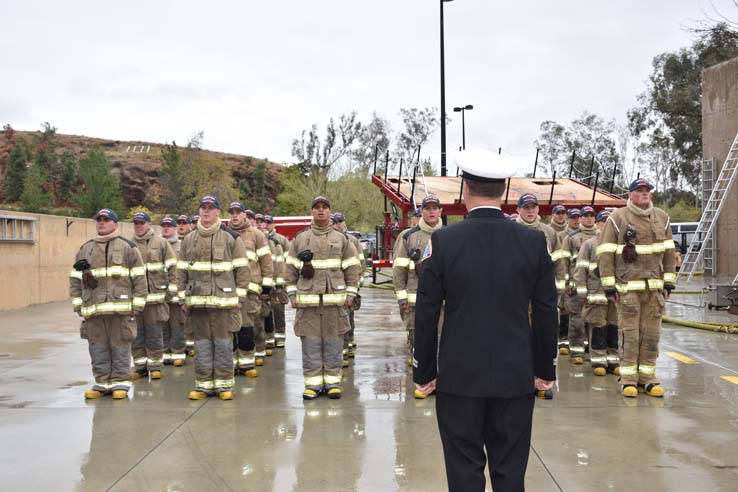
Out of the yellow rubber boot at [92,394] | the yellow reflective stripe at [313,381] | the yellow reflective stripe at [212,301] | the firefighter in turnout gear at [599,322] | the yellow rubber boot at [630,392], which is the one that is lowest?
the yellow rubber boot at [92,394]

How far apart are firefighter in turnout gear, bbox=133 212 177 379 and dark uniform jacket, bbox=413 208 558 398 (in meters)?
5.95

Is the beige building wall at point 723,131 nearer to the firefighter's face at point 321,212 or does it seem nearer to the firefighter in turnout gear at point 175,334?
the firefighter's face at point 321,212

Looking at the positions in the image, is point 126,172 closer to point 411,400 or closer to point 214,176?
point 214,176

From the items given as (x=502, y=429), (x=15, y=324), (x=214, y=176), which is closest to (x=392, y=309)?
(x=15, y=324)

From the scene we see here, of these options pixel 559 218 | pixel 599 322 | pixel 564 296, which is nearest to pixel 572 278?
pixel 564 296

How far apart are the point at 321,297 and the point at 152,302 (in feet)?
8.10

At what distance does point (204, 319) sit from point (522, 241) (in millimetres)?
4870

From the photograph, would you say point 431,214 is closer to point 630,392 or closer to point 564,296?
point 564,296

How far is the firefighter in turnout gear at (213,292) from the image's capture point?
23.7 feet

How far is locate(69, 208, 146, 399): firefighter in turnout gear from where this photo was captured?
7.20 meters

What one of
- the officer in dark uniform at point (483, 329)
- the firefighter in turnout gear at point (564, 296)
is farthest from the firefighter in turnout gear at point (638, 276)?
the officer in dark uniform at point (483, 329)

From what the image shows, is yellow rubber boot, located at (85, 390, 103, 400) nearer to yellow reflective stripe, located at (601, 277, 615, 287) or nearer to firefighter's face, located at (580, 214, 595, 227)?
yellow reflective stripe, located at (601, 277, 615, 287)

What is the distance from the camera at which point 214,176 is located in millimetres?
54812

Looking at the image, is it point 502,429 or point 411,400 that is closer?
point 502,429
